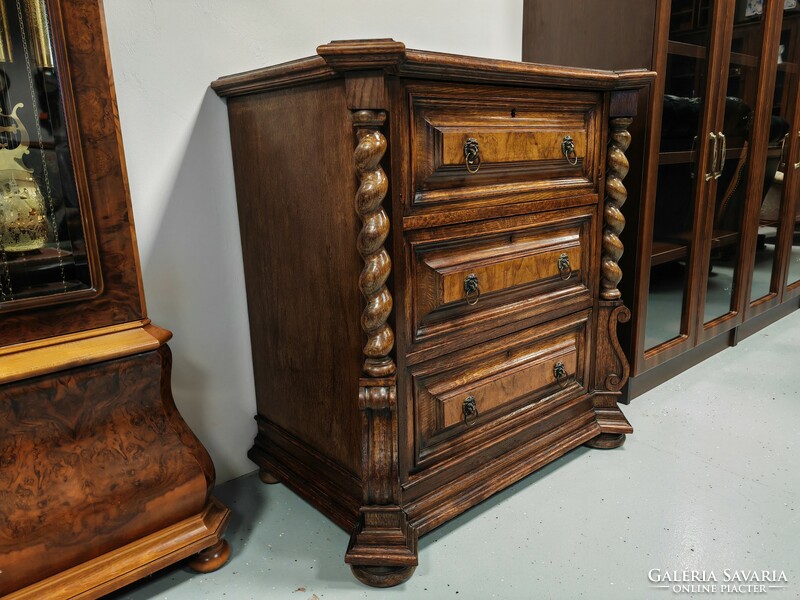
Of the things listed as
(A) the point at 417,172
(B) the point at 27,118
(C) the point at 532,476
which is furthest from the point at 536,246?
(B) the point at 27,118

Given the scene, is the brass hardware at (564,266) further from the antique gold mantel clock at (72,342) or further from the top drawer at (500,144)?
the antique gold mantel clock at (72,342)

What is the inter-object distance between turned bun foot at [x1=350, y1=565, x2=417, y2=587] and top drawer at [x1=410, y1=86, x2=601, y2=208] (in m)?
0.80

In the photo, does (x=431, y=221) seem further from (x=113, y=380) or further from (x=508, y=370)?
(x=113, y=380)

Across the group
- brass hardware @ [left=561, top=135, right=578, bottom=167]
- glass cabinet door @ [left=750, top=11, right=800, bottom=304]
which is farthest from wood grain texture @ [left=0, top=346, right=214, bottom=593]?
glass cabinet door @ [left=750, top=11, right=800, bottom=304]

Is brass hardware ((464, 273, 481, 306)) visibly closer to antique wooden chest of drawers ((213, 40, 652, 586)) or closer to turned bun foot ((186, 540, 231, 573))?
antique wooden chest of drawers ((213, 40, 652, 586))

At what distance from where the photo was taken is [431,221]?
4.23ft

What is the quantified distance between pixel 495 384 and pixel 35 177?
3.63ft

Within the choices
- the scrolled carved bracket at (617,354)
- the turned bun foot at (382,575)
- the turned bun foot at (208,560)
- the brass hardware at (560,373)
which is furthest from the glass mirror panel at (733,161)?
the turned bun foot at (208,560)

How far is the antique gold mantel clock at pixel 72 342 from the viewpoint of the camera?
1067 mm

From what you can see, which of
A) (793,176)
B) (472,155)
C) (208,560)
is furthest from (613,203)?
(793,176)

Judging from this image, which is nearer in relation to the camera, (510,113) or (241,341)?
(510,113)

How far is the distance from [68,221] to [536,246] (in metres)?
1.07

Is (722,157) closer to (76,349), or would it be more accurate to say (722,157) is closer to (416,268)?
(416,268)

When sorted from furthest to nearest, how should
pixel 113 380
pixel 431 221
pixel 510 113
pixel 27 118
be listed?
pixel 510 113 < pixel 431 221 < pixel 113 380 < pixel 27 118
